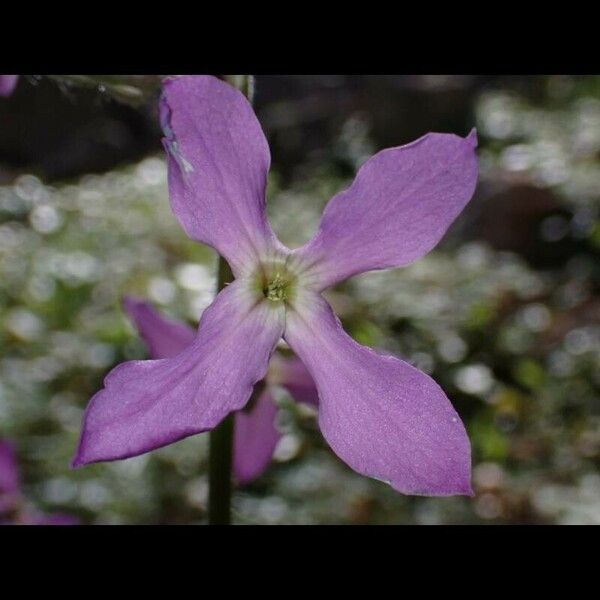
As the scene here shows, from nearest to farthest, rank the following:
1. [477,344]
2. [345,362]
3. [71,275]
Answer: [345,362] → [477,344] → [71,275]

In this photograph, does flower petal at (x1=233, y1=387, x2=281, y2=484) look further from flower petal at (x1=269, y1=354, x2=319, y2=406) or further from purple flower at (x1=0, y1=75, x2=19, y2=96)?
purple flower at (x1=0, y1=75, x2=19, y2=96)

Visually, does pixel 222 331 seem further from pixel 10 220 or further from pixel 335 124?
pixel 335 124

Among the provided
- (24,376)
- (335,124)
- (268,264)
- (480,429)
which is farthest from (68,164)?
(268,264)

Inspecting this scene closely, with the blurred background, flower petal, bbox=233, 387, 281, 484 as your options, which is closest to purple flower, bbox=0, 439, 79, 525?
the blurred background

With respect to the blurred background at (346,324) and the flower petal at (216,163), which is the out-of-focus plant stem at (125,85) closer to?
the blurred background at (346,324)

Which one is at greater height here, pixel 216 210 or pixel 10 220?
pixel 10 220

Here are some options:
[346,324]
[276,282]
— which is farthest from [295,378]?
[346,324]

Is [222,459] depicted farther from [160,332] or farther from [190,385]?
[160,332]
